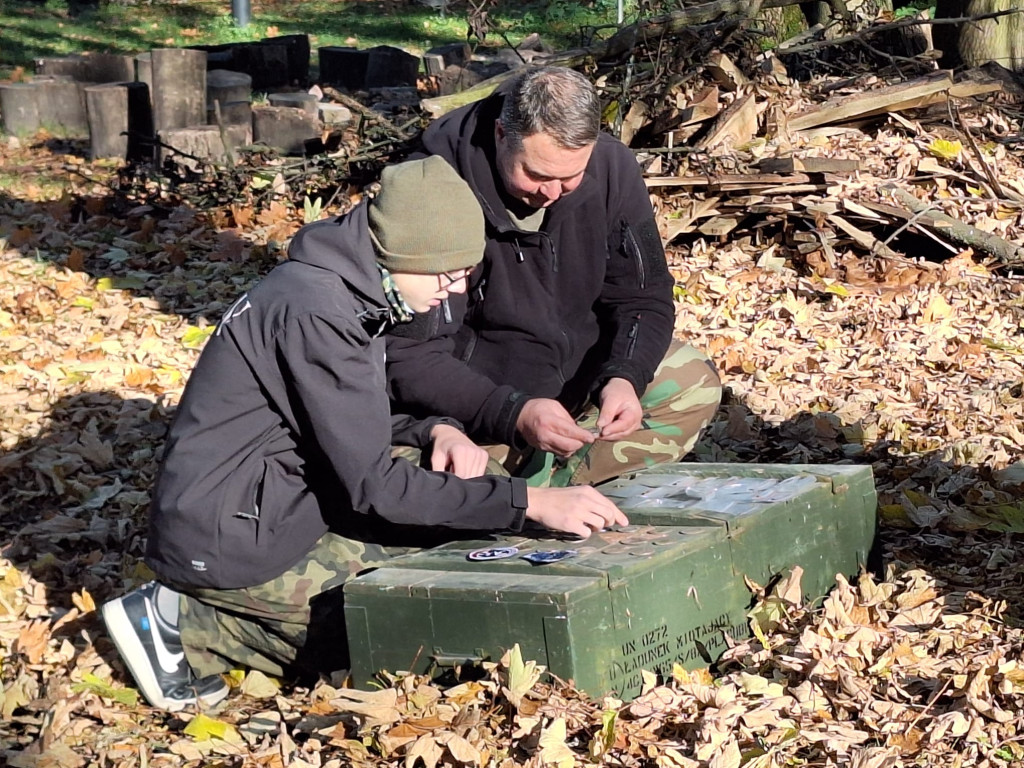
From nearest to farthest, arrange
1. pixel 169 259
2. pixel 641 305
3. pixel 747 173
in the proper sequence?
pixel 641 305, pixel 747 173, pixel 169 259

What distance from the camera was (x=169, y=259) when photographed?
840cm

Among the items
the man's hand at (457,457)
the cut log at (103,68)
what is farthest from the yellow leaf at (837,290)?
the cut log at (103,68)

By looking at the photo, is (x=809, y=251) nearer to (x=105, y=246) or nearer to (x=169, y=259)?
(x=169, y=259)

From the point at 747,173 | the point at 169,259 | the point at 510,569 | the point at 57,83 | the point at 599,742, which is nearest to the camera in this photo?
the point at 599,742

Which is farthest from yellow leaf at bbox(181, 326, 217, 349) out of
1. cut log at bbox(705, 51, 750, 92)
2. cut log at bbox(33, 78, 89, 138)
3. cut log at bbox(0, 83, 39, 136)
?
cut log at bbox(0, 83, 39, 136)

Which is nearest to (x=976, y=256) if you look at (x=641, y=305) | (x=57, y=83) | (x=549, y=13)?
(x=641, y=305)

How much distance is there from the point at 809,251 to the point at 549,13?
11072mm

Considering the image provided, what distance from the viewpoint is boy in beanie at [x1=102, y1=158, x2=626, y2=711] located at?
3.41 m

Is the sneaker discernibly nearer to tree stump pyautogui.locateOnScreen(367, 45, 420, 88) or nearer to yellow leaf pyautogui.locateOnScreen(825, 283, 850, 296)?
yellow leaf pyautogui.locateOnScreen(825, 283, 850, 296)

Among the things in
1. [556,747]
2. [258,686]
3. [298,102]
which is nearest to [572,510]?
[556,747]

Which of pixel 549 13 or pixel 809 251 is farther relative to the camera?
pixel 549 13

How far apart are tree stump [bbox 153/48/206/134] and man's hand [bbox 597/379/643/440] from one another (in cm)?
741

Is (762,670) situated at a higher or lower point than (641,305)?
lower

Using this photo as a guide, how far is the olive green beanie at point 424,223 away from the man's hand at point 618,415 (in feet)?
3.11
